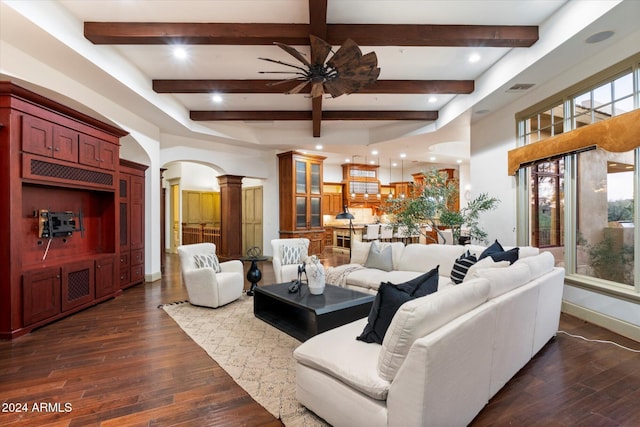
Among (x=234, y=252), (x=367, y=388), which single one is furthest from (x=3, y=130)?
(x=234, y=252)

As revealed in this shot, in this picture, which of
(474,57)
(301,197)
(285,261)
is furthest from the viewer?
(301,197)

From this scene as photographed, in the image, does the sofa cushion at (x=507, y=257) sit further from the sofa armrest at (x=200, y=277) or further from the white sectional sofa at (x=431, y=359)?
the sofa armrest at (x=200, y=277)

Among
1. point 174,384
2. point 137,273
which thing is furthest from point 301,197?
point 174,384

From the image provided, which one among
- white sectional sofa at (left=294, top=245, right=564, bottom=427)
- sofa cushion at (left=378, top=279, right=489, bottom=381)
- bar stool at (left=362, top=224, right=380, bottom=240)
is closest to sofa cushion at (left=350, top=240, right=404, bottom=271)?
white sectional sofa at (left=294, top=245, right=564, bottom=427)

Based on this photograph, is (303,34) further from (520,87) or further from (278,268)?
(278,268)

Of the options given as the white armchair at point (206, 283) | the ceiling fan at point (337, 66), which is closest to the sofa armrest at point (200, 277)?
the white armchair at point (206, 283)

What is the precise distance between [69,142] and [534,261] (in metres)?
5.37

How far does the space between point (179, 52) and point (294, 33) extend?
167 cm

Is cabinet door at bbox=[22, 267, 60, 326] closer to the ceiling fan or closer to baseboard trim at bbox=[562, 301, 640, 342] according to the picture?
the ceiling fan

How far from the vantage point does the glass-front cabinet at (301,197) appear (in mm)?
8516

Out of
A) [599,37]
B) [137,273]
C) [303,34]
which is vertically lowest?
[137,273]

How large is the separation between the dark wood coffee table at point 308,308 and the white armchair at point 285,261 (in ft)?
3.64

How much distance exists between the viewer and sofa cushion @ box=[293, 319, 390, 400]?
66.6 inches

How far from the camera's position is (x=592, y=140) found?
11.8 feet
